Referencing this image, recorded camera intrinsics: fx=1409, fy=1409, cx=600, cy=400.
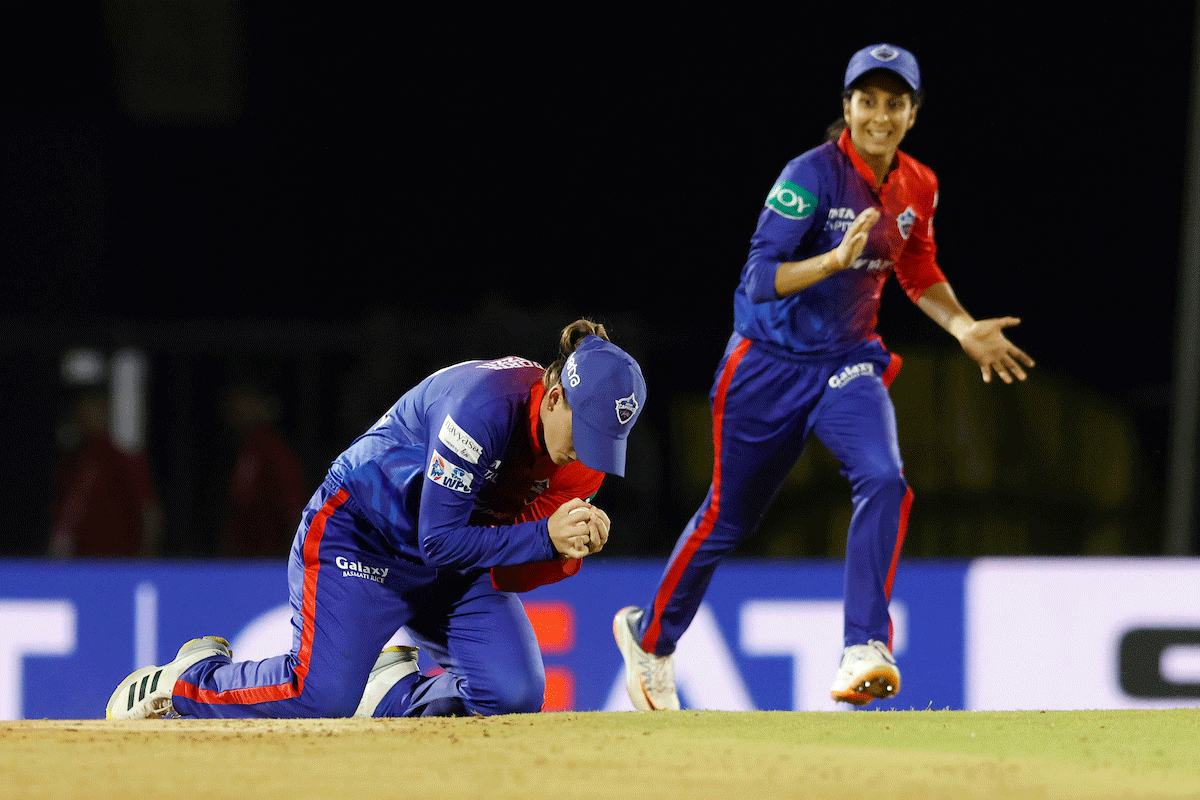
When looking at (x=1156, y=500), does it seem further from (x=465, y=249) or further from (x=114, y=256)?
(x=114, y=256)

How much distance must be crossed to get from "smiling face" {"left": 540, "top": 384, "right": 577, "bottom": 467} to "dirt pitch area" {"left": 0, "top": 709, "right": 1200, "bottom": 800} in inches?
29.4

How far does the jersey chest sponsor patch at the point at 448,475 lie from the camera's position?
3.91m

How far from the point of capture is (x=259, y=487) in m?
8.30

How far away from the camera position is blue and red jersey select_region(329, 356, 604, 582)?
3.91m

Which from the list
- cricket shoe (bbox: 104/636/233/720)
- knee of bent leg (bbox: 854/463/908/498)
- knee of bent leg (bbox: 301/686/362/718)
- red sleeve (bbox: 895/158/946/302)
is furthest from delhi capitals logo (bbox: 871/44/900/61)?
cricket shoe (bbox: 104/636/233/720)

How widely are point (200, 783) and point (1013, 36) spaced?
10.8 meters

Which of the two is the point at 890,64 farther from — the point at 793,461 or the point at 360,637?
the point at 360,637

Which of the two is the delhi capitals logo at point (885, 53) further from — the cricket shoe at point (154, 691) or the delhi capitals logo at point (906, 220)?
the cricket shoe at point (154, 691)

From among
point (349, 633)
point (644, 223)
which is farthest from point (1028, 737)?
point (644, 223)

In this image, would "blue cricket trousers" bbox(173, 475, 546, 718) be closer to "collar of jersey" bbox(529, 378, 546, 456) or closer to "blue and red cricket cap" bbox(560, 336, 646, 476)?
"collar of jersey" bbox(529, 378, 546, 456)

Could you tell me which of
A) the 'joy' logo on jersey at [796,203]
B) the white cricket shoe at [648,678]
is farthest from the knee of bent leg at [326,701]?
the 'joy' logo on jersey at [796,203]

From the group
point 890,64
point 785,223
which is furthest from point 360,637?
point 890,64

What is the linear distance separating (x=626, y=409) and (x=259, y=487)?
5.03 m

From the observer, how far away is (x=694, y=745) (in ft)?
11.3
